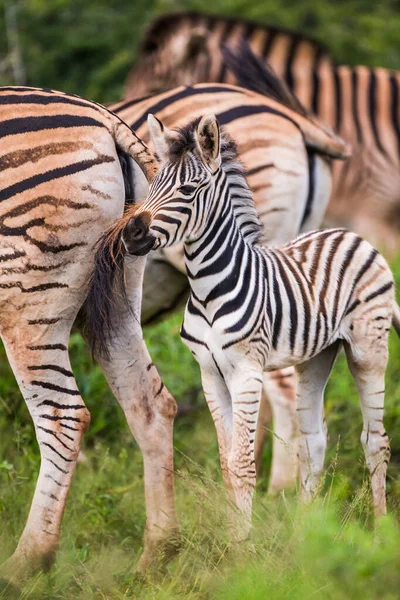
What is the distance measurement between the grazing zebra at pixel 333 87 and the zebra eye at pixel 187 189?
154 inches

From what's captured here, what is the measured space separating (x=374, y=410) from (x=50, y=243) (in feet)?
4.99

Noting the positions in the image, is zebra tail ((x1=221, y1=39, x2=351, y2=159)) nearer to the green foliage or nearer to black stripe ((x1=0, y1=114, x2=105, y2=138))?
black stripe ((x1=0, y1=114, x2=105, y2=138))

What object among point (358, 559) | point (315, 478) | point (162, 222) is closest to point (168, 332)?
point (315, 478)

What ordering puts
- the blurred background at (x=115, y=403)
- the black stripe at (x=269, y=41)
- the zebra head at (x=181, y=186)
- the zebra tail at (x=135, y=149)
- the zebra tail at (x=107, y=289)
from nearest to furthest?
the zebra head at (x=181, y=186) < the zebra tail at (x=107, y=289) < the zebra tail at (x=135, y=149) < the blurred background at (x=115, y=403) < the black stripe at (x=269, y=41)

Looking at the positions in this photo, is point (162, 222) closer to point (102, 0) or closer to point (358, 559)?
point (358, 559)

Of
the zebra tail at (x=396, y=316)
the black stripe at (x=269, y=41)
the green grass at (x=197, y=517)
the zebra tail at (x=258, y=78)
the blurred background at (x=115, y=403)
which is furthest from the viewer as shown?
the black stripe at (x=269, y=41)

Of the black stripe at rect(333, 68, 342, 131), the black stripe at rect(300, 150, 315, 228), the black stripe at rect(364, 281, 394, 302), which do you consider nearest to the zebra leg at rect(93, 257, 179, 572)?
the black stripe at rect(364, 281, 394, 302)

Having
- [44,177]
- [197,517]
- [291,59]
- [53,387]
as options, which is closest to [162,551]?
[197,517]

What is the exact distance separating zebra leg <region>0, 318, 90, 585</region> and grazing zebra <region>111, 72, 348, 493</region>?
0.97m

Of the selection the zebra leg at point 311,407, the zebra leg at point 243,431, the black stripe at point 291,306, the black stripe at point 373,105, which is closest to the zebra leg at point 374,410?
the zebra leg at point 311,407

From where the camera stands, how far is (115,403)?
5773 mm

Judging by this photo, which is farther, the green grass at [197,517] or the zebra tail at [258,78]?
the zebra tail at [258,78]

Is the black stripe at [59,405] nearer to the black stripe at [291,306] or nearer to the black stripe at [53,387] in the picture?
the black stripe at [53,387]

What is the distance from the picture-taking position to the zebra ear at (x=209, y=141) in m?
3.51
